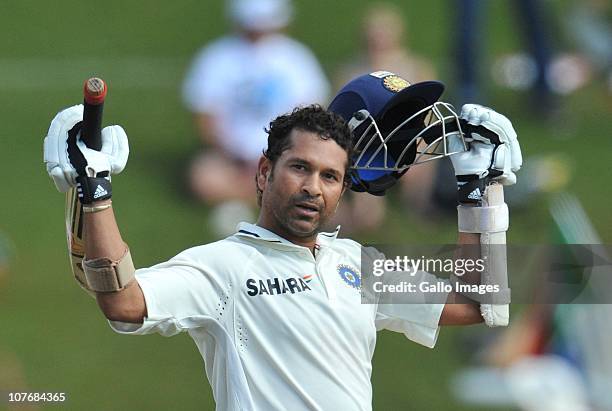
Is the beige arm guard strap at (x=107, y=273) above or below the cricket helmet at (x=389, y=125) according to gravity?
below

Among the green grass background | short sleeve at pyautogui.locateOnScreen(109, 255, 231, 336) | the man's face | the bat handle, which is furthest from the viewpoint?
the green grass background

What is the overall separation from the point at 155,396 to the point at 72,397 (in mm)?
466

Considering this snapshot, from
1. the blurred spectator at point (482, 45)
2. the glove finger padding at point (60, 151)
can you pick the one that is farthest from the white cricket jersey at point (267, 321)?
the blurred spectator at point (482, 45)

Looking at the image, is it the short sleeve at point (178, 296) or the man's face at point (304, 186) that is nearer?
the short sleeve at point (178, 296)

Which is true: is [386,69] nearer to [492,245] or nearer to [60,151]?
[492,245]

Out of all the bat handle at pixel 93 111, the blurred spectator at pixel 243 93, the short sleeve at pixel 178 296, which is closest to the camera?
the bat handle at pixel 93 111

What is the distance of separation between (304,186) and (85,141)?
0.61 metres

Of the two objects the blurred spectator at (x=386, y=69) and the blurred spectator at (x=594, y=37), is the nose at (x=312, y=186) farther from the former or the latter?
the blurred spectator at (x=594, y=37)

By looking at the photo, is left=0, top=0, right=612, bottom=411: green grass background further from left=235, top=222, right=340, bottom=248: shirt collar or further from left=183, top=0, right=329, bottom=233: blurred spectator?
left=235, top=222, right=340, bottom=248: shirt collar

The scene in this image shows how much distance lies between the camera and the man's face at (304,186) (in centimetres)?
319

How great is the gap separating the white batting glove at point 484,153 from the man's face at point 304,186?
39 centimetres

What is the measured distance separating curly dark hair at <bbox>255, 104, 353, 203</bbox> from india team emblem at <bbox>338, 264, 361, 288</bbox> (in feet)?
0.79

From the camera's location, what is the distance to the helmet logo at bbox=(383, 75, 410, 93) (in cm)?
349
